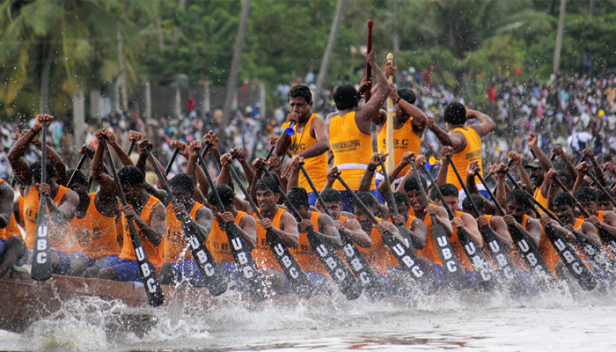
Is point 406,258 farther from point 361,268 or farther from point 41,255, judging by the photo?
point 41,255

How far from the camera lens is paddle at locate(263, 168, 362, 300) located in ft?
21.6

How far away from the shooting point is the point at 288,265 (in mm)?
6379

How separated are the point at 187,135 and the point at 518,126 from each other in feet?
23.6

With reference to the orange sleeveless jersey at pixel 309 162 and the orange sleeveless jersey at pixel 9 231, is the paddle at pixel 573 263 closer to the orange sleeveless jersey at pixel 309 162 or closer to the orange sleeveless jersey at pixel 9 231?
the orange sleeveless jersey at pixel 309 162

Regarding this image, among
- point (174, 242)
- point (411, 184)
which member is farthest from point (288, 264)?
point (411, 184)

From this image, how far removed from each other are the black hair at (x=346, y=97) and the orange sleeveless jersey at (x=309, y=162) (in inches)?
10.6

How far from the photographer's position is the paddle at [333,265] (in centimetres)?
659

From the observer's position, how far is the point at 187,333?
236 inches

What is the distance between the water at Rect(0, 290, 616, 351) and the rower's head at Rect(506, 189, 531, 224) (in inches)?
36.4

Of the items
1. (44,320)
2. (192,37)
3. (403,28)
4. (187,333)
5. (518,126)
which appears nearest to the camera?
(44,320)

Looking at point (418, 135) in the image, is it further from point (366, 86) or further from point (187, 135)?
point (187, 135)

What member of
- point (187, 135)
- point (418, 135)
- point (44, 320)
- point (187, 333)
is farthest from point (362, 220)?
point (187, 135)

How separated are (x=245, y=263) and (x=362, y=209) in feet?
→ 4.52

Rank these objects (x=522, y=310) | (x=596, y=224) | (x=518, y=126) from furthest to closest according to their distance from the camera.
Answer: (x=518, y=126)
(x=596, y=224)
(x=522, y=310)
